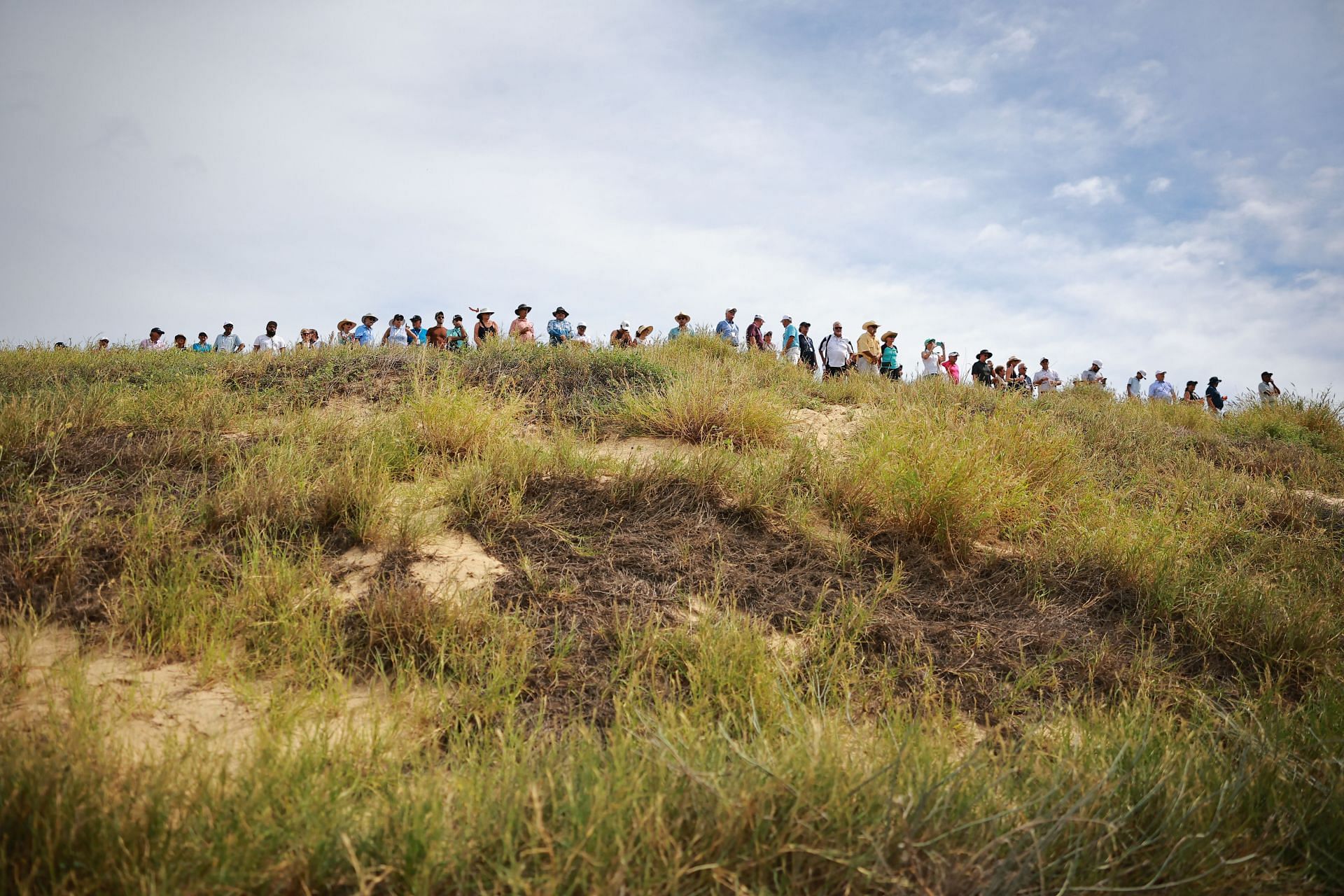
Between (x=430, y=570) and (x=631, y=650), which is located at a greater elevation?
(x=430, y=570)

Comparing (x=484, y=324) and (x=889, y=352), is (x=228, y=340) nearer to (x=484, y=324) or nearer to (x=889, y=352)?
(x=484, y=324)

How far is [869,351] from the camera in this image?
599 inches

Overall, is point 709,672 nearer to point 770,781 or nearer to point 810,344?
point 770,781

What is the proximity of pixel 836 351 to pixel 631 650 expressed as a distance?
13.4 m

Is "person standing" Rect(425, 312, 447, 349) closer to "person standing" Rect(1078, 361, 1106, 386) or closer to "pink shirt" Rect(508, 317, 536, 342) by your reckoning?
"pink shirt" Rect(508, 317, 536, 342)

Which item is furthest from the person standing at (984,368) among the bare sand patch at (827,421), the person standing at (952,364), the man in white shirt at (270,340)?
the man in white shirt at (270,340)

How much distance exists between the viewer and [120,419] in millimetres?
6168

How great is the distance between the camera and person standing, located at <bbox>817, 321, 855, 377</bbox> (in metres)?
16.1

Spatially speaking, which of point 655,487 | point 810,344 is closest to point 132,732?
point 655,487

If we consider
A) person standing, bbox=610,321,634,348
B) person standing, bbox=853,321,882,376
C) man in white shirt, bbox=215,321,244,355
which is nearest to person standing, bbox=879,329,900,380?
person standing, bbox=853,321,882,376

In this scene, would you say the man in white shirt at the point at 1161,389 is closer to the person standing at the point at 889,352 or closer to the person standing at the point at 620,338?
the person standing at the point at 889,352

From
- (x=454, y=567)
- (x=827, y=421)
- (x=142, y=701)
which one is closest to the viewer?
(x=142, y=701)

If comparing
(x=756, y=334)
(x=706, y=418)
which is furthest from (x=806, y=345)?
(x=706, y=418)

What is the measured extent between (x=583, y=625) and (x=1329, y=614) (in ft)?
16.7
